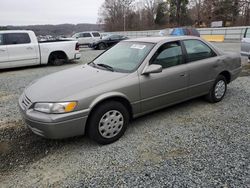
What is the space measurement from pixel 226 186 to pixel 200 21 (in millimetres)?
40552

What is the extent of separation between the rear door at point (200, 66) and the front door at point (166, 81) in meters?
0.17

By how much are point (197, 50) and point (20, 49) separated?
7.58 metres

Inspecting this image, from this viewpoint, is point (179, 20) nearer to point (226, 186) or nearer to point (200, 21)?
point (200, 21)

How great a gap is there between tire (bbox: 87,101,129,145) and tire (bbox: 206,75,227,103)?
2162mm

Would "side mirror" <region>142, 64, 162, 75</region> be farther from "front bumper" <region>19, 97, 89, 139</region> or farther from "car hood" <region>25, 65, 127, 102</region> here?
"front bumper" <region>19, 97, 89, 139</region>

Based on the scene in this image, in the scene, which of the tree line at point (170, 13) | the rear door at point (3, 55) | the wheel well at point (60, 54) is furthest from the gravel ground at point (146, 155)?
the tree line at point (170, 13)

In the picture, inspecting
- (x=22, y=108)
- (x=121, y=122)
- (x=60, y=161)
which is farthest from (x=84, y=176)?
(x=22, y=108)

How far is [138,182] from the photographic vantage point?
2.32m

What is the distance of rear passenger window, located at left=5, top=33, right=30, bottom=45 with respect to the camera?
8709 mm

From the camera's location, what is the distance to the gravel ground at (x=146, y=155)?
237 cm

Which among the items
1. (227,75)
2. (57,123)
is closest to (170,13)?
(227,75)

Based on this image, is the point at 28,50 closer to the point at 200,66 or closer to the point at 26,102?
the point at 26,102

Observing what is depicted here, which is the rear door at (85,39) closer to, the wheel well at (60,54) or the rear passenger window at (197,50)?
the wheel well at (60,54)

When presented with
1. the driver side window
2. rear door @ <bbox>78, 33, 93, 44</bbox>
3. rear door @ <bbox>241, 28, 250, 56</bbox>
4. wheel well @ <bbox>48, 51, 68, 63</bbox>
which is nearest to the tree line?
rear door @ <bbox>78, 33, 93, 44</bbox>
